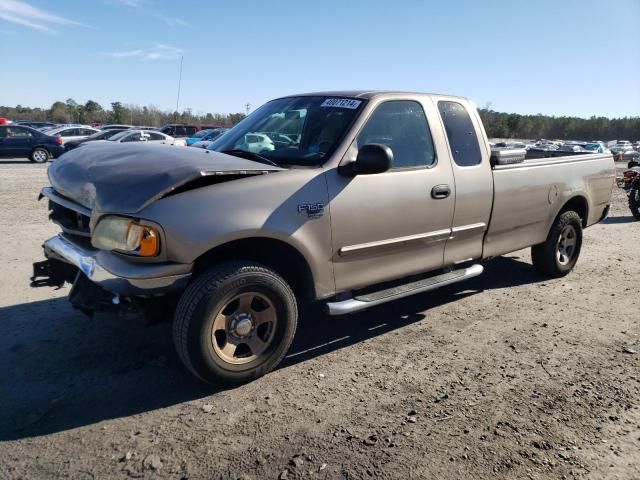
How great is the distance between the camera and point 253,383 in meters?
3.47

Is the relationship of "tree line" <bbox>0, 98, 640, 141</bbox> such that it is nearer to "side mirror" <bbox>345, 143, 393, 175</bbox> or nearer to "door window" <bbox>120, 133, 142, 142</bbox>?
"door window" <bbox>120, 133, 142, 142</bbox>

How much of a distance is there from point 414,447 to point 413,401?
Result: 50 cm

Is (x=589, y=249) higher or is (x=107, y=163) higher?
(x=107, y=163)

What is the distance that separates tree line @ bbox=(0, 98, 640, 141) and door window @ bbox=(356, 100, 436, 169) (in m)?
42.4

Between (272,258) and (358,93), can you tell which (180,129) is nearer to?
(358,93)

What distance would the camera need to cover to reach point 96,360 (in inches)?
145

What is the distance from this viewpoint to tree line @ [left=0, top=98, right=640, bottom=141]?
213ft

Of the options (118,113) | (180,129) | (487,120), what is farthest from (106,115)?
(487,120)

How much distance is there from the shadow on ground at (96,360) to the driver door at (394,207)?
0.65 meters

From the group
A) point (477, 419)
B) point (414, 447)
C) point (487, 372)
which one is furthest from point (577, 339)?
point (414, 447)

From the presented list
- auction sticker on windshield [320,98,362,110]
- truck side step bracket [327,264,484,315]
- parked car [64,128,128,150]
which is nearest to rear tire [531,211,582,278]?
truck side step bracket [327,264,484,315]

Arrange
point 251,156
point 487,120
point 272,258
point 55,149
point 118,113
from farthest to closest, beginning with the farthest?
point 487,120, point 118,113, point 55,149, point 251,156, point 272,258

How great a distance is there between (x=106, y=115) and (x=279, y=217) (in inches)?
2761

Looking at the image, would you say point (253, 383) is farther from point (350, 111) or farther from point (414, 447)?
point (350, 111)
